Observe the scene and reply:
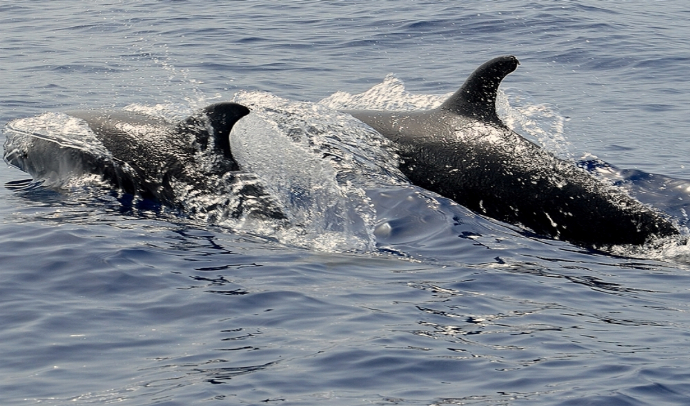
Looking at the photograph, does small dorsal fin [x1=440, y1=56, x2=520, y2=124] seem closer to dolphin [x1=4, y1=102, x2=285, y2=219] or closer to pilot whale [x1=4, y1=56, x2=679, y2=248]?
pilot whale [x1=4, y1=56, x2=679, y2=248]

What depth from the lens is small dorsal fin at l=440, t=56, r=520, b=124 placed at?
37.4ft

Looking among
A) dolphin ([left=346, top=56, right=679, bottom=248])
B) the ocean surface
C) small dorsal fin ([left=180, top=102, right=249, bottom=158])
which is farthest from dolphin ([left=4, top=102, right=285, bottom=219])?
dolphin ([left=346, top=56, right=679, bottom=248])

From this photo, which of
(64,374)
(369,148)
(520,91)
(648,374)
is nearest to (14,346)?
(64,374)

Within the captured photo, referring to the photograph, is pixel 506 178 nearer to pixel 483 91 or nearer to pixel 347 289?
pixel 483 91

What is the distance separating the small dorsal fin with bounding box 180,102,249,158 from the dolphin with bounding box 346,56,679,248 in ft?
7.03

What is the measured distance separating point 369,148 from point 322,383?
612 centimetres

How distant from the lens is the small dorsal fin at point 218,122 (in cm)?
1090

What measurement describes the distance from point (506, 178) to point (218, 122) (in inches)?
128

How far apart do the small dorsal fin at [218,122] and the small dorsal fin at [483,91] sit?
2.61 m

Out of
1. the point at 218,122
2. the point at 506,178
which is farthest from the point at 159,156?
the point at 506,178

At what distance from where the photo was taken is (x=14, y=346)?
7.07m

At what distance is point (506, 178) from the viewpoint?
11398 mm

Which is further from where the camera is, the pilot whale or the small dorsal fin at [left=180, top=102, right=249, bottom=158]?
the pilot whale

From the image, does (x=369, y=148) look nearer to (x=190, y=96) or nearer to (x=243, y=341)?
(x=243, y=341)
